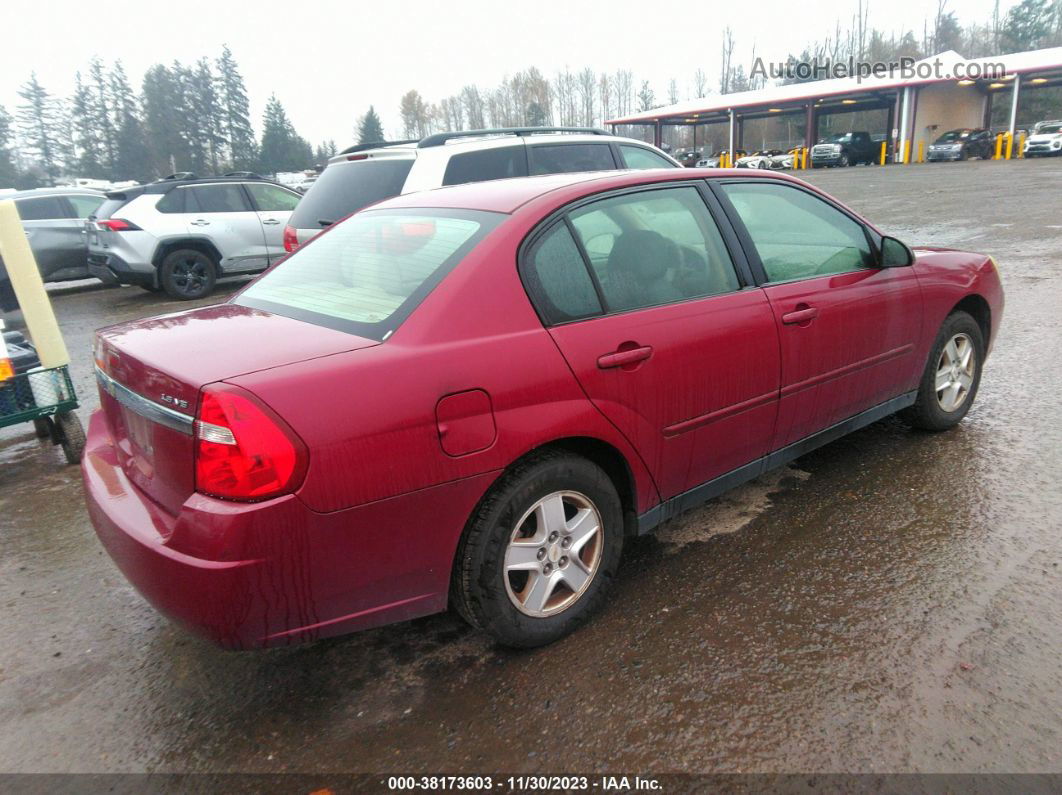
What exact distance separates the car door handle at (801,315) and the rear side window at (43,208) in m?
12.4

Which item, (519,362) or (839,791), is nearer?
(839,791)

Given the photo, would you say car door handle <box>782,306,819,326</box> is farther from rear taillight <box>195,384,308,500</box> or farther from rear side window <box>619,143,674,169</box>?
rear side window <box>619,143,674,169</box>

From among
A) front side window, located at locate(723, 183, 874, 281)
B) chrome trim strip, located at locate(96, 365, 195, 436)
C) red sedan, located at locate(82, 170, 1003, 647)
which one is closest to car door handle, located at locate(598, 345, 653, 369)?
red sedan, located at locate(82, 170, 1003, 647)

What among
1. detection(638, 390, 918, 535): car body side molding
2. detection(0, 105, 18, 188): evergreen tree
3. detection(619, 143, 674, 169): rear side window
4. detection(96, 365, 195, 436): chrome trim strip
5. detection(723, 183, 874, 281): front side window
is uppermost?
detection(0, 105, 18, 188): evergreen tree

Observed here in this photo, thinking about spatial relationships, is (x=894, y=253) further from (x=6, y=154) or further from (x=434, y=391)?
(x=6, y=154)

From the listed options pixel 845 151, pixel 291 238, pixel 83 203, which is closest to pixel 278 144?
pixel 845 151

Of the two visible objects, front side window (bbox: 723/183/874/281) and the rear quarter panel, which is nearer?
the rear quarter panel

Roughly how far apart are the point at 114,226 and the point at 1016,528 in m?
10.9

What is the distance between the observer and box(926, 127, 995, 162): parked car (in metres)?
37.6

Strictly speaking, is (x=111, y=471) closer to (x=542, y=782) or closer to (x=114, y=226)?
(x=542, y=782)

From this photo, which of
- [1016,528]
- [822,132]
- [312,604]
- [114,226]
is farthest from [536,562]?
[822,132]

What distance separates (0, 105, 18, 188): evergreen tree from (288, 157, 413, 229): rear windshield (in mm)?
71170

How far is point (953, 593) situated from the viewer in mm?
2844

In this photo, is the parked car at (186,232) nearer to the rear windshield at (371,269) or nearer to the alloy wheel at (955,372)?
the rear windshield at (371,269)
